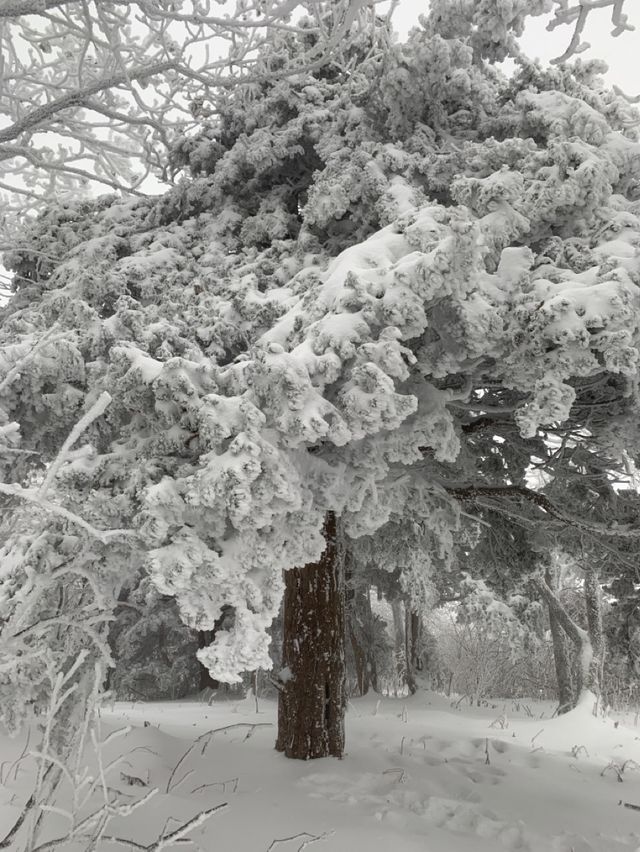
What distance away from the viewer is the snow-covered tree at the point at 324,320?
339 cm

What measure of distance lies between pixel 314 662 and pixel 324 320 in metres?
3.76

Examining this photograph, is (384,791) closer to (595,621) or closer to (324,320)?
(324,320)

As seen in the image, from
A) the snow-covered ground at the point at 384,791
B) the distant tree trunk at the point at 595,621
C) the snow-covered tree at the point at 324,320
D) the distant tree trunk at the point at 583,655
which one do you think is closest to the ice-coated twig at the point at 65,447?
the snow-covered tree at the point at 324,320

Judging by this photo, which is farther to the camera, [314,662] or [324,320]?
[314,662]

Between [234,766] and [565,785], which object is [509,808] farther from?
[234,766]

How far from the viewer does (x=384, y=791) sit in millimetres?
5102

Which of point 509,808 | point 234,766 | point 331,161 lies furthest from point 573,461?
point 234,766

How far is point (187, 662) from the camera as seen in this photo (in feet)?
52.3

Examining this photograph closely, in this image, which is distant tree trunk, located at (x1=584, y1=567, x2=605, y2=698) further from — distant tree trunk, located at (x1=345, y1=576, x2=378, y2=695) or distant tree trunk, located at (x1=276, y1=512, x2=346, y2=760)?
distant tree trunk, located at (x1=276, y1=512, x2=346, y2=760)

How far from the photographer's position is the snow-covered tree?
11.1 feet

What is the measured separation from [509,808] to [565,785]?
1070mm

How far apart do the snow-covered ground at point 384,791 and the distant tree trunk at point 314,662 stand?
25cm

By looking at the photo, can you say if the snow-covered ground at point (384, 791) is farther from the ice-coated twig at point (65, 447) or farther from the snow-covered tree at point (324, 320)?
the ice-coated twig at point (65, 447)

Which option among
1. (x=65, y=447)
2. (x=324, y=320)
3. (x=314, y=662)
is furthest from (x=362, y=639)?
(x=65, y=447)
